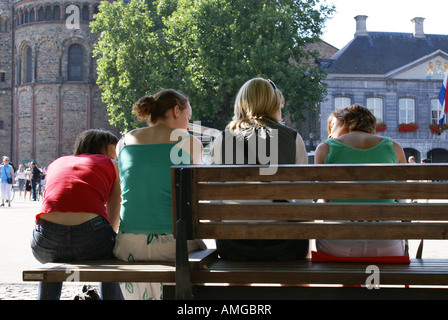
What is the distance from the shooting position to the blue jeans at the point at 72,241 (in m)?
3.94

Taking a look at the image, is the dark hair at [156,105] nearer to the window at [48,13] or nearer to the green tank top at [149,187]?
the green tank top at [149,187]

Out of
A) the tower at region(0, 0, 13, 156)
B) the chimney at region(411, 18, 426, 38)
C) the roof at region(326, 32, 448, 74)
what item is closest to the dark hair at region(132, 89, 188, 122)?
the roof at region(326, 32, 448, 74)

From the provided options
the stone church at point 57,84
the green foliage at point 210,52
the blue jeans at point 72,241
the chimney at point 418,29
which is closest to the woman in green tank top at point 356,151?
the blue jeans at point 72,241

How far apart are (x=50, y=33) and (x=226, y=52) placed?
22.5 m

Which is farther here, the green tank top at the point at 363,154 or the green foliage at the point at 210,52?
the green foliage at the point at 210,52

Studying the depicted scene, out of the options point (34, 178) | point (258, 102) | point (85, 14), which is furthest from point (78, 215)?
point (85, 14)

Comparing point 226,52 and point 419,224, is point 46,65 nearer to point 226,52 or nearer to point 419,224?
point 226,52

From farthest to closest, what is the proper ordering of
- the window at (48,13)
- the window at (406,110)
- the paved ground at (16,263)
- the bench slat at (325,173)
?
the window at (48,13) < the window at (406,110) < the paved ground at (16,263) < the bench slat at (325,173)

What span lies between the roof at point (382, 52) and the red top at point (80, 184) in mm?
38847

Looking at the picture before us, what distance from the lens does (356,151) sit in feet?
13.7

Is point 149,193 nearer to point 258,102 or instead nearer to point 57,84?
point 258,102

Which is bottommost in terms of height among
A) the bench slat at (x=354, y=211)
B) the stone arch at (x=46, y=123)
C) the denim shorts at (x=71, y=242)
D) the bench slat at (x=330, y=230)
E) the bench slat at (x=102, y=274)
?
the bench slat at (x=102, y=274)

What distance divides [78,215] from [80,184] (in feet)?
0.72
